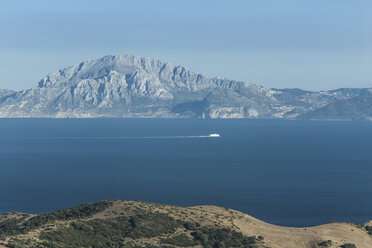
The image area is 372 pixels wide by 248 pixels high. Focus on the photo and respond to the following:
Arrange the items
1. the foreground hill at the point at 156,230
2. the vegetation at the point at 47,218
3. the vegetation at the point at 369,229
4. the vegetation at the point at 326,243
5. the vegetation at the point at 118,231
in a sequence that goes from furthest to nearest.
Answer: the vegetation at the point at 369,229 → the vegetation at the point at 47,218 → the vegetation at the point at 326,243 → the foreground hill at the point at 156,230 → the vegetation at the point at 118,231

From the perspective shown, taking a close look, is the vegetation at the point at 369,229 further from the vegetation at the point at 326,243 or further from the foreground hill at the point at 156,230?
the vegetation at the point at 326,243

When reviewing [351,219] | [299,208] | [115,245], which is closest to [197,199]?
[299,208]

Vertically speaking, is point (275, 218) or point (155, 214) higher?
point (155, 214)

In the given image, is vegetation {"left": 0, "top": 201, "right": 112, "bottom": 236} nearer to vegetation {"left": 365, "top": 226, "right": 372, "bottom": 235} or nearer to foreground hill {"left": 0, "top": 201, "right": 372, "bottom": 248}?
foreground hill {"left": 0, "top": 201, "right": 372, "bottom": 248}

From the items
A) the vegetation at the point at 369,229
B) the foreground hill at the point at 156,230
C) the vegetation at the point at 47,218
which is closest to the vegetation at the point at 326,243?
the foreground hill at the point at 156,230

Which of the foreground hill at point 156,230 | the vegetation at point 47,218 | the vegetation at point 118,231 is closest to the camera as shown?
the vegetation at point 118,231

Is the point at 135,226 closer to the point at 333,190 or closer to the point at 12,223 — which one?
the point at 12,223

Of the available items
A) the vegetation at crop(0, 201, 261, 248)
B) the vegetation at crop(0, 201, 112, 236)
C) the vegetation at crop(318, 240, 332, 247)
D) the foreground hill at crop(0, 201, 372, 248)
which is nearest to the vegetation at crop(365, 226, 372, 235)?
the foreground hill at crop(0, 201, 372, 248)

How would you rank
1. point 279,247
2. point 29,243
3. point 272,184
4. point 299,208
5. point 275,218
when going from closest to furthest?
point 29,243 < point 279,247 < point 275,218 < point 299,208 < point 272,184
